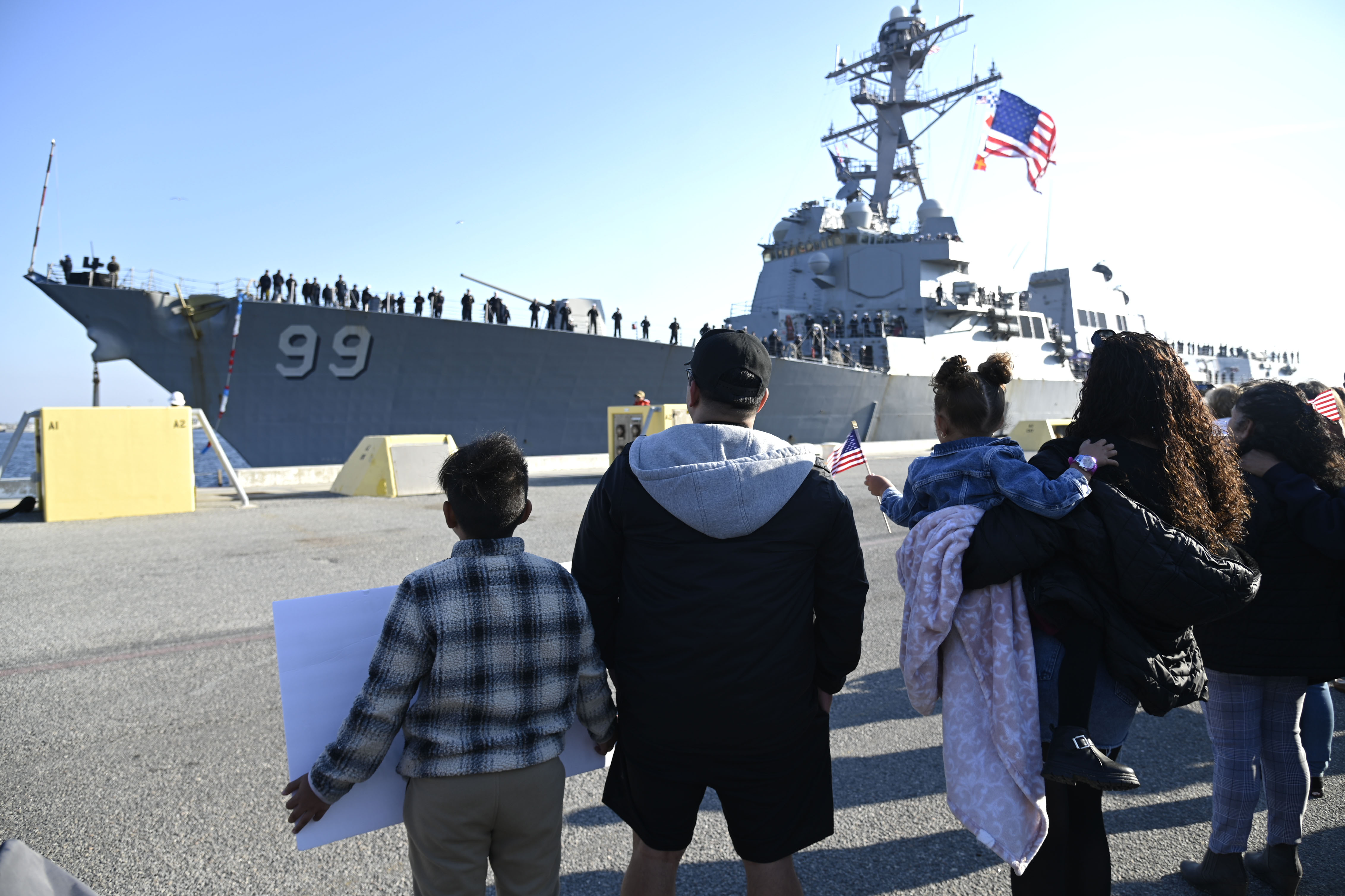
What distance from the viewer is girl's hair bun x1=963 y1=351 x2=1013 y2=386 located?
210cm

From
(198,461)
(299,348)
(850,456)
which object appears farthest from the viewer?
(198,461)

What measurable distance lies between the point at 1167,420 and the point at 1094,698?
0.71m

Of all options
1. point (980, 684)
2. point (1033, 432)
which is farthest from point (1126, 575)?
point (1033, 432)

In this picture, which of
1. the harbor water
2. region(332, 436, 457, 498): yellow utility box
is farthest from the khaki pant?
the harbor water

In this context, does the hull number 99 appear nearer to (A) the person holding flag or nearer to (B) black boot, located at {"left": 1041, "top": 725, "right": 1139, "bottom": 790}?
(A) the person holding flag

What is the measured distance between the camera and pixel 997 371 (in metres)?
2.15

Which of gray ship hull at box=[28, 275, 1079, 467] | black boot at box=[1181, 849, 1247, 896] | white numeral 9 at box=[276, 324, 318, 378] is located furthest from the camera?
white numeral 9 at box=[276, 324, 318, 378]

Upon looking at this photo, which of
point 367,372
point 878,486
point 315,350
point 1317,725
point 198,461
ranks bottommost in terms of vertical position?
A: point 198,461

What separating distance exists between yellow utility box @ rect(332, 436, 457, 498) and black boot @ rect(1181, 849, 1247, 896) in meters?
10.8

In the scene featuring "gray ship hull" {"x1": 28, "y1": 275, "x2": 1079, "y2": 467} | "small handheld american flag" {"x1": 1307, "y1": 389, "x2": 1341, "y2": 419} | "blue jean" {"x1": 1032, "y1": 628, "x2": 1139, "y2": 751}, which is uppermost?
"gray ship hull" {"x1": 28, "y1": 275, "x2": 1079, "y2": 467}

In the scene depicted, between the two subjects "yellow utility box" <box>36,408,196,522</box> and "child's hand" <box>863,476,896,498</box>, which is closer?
"child's hand" <box>863,476,896,498</box>

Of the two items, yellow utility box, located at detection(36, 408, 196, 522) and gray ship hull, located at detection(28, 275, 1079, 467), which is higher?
gray ship hull, located at detection(28, 275, 1079, 467)

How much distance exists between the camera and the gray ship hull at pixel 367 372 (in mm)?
16766

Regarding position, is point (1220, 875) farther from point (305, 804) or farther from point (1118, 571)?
point (305, 804)
